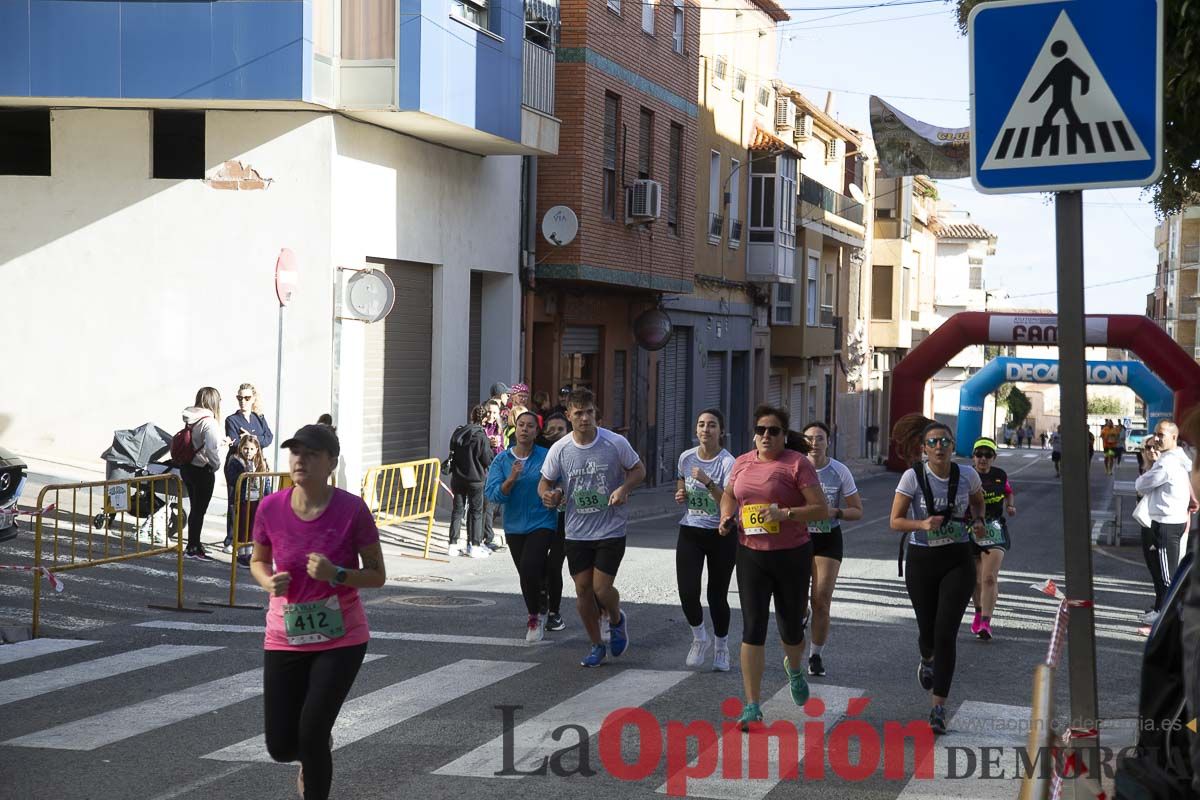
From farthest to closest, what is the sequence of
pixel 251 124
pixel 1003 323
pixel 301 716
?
pixel 1003 323 → pixel 251 124 → pixel 301 716

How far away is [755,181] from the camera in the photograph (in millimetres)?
39188

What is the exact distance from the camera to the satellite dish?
977 inches

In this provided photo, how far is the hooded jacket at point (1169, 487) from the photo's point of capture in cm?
1310

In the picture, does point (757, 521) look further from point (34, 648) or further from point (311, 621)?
point (34, 648)

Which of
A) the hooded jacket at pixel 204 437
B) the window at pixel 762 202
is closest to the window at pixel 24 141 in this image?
the hooded jacket at pixel 204 437

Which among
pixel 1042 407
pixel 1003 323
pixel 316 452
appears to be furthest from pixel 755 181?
pixel 1042 407

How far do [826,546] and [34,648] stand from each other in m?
5.87

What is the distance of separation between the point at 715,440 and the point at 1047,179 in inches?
242

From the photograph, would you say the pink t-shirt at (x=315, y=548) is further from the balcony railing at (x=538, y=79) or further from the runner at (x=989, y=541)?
the balcony railing at (x=538, y=79)

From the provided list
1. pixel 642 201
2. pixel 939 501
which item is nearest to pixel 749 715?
pixel 939 501

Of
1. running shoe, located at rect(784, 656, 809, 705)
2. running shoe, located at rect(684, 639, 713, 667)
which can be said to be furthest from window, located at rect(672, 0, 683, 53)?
running shoe, located at rect(784, 656, 809, 705)

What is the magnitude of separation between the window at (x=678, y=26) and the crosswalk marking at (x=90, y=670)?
23.0 meters

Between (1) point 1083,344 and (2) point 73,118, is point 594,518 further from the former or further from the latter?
(2) point 73,118

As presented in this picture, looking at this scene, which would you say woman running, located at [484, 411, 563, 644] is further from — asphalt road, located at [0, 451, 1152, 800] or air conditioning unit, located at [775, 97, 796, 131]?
air conditioning unit, located at [775, 97, 796, 131]
